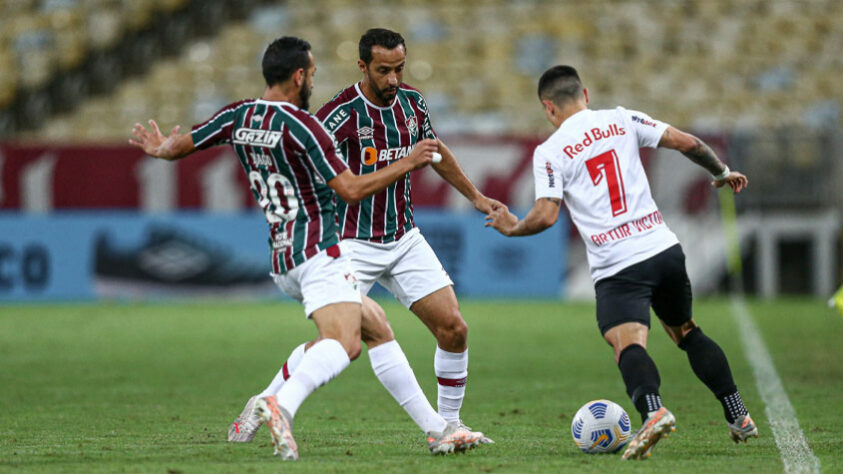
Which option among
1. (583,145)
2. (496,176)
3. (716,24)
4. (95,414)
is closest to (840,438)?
(583,145)

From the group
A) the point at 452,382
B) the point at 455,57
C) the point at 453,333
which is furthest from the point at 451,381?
the point at 455,57

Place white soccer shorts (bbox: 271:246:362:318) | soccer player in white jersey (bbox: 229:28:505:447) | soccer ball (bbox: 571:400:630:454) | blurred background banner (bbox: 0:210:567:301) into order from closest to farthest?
white soccer shorts (bbox: 271:246:362:318)
soccer ball (bbox: 571:400:630:454)
soccer player in white jersey (bbox: 229:28:505:447)
blurred background banner (bbox: 0:210:567:301)

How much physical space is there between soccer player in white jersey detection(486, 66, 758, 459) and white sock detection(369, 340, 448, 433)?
33.6 inches

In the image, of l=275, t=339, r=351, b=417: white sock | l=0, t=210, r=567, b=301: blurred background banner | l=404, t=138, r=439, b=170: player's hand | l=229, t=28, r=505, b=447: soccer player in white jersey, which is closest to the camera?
l=275, t=339, r=351, b=417: white sock

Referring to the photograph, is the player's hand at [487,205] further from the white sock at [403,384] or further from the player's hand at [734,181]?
the player's hand at [734,181]

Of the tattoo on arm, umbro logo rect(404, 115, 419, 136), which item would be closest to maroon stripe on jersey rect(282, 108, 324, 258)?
umbro logo rect(404, 115, 419, 136)

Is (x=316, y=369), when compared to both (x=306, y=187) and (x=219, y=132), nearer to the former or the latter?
(x=306, y=187)

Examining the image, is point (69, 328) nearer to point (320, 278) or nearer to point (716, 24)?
point (320, 278)

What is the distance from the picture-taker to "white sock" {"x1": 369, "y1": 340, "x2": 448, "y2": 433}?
19.6 feet

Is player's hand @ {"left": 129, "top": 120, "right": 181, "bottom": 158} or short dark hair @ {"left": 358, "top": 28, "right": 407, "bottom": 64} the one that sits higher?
short dark hair @ {"left": 358, "top": 28, "right": 407, "bottom": 64}

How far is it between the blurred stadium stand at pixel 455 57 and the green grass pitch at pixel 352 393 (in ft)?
16.4

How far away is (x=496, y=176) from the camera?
57.7ft

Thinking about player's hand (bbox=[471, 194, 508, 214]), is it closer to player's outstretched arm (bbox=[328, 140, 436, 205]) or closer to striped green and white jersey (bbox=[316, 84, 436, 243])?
striped green and white jersey (bbox=[316, 84, 436, 243])

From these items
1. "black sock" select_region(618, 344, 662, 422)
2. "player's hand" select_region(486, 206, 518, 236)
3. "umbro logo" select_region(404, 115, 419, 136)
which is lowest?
"black sock" select_region(618, 344, 662, 422)
